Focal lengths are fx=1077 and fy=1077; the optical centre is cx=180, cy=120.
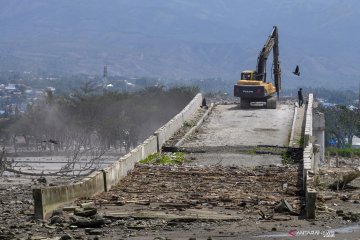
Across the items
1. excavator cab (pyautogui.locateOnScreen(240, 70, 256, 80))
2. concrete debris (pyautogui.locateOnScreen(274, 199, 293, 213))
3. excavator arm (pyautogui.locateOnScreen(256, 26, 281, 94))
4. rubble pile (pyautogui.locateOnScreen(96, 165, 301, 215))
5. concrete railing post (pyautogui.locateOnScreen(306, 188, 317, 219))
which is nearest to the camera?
concrete railing post (pyautogui.locateOnScreen(306, 188, 317, 219))

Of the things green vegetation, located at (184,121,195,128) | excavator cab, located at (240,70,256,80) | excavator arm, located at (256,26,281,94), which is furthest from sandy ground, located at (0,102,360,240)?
excavator arm, located at (256,26,281,94)

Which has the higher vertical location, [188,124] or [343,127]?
[188,124]

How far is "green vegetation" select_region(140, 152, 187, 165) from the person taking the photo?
120ft

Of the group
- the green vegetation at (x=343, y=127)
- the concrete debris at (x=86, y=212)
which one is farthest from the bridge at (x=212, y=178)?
the green vegetation at (x=343, y=127)

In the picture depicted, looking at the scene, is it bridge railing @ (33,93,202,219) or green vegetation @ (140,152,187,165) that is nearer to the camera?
bridge railing @ (33,93,202,219)

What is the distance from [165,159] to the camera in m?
37.4

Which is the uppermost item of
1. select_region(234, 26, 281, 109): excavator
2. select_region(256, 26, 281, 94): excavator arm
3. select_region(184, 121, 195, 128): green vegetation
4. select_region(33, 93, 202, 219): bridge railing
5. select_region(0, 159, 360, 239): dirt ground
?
select_region(256, 26, 281, 94): excavator arm

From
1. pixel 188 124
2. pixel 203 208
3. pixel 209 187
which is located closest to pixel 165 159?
pixel 209 187

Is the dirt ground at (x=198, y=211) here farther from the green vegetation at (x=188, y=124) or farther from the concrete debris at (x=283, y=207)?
the green vegetation at (x=188, y=124)

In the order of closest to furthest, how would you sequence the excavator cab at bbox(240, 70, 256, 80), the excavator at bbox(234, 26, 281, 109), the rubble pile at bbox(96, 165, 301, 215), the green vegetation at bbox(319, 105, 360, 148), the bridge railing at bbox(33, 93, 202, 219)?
the bridge railing at bbox(33, 93, 202, 219) < the rubble pile at bbox(96, 165, 301, 215) < the excavator at bbox(234, 26, 281, 109) < the excavator cab at bbox(240, 70, 256, 80) < the green vegetation at bbox(319, 105, 360, 148)

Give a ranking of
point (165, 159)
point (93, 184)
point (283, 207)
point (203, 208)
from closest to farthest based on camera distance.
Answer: point (283, 207) < point (203, 208) < point (93, 184) < point (165, 159)

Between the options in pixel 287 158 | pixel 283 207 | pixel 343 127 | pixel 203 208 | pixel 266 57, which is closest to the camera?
pixel 283 207

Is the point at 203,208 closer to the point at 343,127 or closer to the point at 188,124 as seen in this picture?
the point at 188,124

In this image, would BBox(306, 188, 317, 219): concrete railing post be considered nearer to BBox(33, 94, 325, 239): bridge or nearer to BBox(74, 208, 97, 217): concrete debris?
BBox(33, 94, 325, 239): bridge
